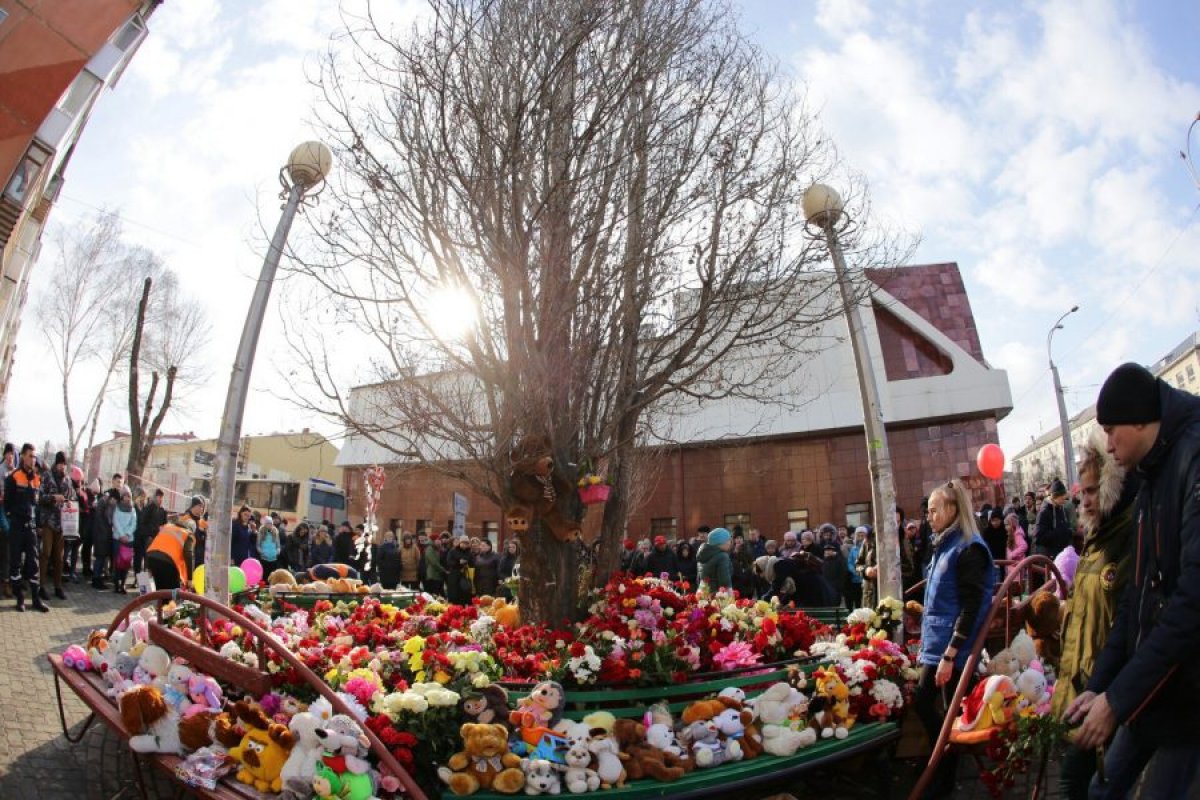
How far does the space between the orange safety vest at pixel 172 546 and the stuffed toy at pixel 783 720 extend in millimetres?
7188

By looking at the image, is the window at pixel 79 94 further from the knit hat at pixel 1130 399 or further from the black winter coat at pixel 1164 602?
the black winter coat at pixel 1164 602

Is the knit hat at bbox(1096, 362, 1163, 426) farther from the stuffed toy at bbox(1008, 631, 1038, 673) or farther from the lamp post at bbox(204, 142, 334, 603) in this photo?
the lamp post at bbox(204, 142, 334, 603)

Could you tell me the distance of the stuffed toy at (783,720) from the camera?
15.1 ft

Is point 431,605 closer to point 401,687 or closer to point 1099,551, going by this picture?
point 401,687

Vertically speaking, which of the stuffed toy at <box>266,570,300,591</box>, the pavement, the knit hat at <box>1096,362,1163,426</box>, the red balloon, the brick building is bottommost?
the pavement

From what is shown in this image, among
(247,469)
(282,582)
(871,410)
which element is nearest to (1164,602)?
(871,410)

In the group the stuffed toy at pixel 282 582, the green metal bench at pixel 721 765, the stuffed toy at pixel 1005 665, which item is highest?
the stuffed toy at pixel 282 582

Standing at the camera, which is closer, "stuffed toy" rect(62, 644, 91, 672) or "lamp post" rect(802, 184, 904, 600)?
"stuffed toy" rect(62, 644, 91, 672)

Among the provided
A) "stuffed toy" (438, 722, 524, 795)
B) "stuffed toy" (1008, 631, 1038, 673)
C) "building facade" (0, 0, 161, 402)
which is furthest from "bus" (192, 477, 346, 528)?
"stuffed toy" (1008, 631, 1038, 673)

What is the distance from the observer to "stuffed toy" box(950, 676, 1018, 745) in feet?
13.6

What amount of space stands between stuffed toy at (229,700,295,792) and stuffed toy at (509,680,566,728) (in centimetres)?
119

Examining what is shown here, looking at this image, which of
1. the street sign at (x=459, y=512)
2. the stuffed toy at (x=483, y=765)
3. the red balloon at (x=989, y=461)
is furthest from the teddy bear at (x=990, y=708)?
the street sign at (x=459, y=512)

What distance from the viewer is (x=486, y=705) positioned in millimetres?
4242

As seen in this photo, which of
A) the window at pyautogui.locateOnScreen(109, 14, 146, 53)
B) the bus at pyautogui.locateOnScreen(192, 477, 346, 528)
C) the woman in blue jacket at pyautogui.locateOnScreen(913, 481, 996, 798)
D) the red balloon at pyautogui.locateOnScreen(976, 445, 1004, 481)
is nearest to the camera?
the woman in blue jacket at pyautogui.locateOnScreen(913, 481, 996, 798)
